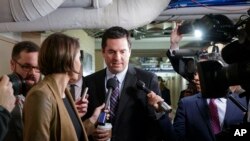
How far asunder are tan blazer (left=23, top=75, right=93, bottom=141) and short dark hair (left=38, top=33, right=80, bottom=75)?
0.25 feet

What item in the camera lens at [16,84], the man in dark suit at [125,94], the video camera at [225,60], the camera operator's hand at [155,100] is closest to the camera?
the video camera at [225,60]

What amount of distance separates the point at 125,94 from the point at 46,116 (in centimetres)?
63

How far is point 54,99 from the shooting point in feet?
4.21

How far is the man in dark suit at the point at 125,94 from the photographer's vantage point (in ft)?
5.71

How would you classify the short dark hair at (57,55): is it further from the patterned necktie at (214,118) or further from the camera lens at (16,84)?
the patterned necktie at (214,118)

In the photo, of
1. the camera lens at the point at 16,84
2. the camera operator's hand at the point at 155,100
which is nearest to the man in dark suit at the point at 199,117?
the camera operator's hand at the point at 155,100

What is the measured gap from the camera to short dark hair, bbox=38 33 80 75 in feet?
4.47

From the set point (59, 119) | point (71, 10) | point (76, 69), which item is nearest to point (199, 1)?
point (71, 10)

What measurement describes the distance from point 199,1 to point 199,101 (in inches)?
50.0

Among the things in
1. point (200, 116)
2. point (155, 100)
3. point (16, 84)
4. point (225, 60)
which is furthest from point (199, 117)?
point (16, 84)

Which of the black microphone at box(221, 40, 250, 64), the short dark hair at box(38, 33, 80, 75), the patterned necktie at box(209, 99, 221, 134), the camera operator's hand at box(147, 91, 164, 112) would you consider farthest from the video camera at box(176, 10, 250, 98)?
the patterned necktie at box(209, 99, 221, 134)

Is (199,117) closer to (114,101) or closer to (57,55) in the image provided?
(114,101)

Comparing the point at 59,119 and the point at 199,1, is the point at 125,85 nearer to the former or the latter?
the point at 59,119

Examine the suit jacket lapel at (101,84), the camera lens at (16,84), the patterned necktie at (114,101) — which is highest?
the camera lens at (16,84)
